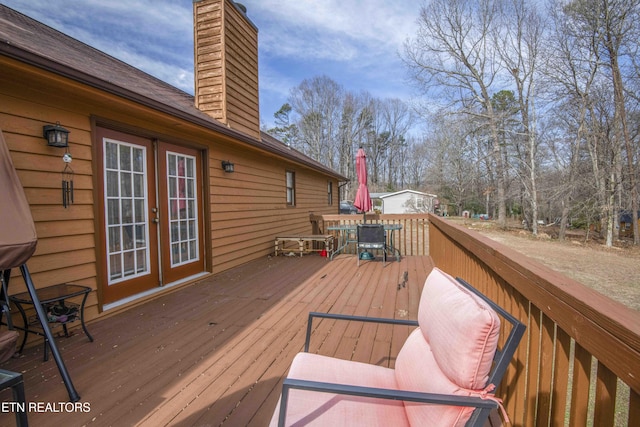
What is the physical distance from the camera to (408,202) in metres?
29.7

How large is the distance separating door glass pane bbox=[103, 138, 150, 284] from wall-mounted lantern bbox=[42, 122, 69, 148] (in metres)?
0.54

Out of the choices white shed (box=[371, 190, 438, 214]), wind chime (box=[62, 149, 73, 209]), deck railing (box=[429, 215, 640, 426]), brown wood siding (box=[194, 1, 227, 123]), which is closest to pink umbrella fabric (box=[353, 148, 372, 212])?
brown wood siding (box=[194, 1, 227, 123])

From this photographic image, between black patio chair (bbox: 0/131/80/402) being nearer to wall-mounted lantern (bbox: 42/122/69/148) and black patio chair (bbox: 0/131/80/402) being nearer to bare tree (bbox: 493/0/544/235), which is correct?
wall-mounted lantern (bbox: 42/122/69/148)

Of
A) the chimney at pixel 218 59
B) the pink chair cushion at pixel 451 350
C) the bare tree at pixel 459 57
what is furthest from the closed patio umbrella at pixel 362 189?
the bare tree at pixel 459 57

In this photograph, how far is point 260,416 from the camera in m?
1.75

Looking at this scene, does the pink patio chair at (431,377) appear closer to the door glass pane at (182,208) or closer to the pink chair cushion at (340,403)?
the pink chair cushion at (340,403)

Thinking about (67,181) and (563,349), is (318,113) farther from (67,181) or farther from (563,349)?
(563,349)

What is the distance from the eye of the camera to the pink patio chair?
38.4 inches

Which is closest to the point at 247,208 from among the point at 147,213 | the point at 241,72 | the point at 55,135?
the point at 147,213

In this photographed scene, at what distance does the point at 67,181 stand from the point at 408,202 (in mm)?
28670

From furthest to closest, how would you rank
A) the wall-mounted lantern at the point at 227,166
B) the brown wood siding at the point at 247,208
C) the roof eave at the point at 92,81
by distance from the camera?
the wall-mounted lantern at the point at 227,166 → the brown wood siding at the point at 247,208 → the roof eave at the point at 92,81

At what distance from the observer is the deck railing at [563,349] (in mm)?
722

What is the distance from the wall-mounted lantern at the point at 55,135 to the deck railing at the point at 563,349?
3.48 metres

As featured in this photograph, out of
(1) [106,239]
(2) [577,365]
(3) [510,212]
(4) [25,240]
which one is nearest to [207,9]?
(1) [106,239]
